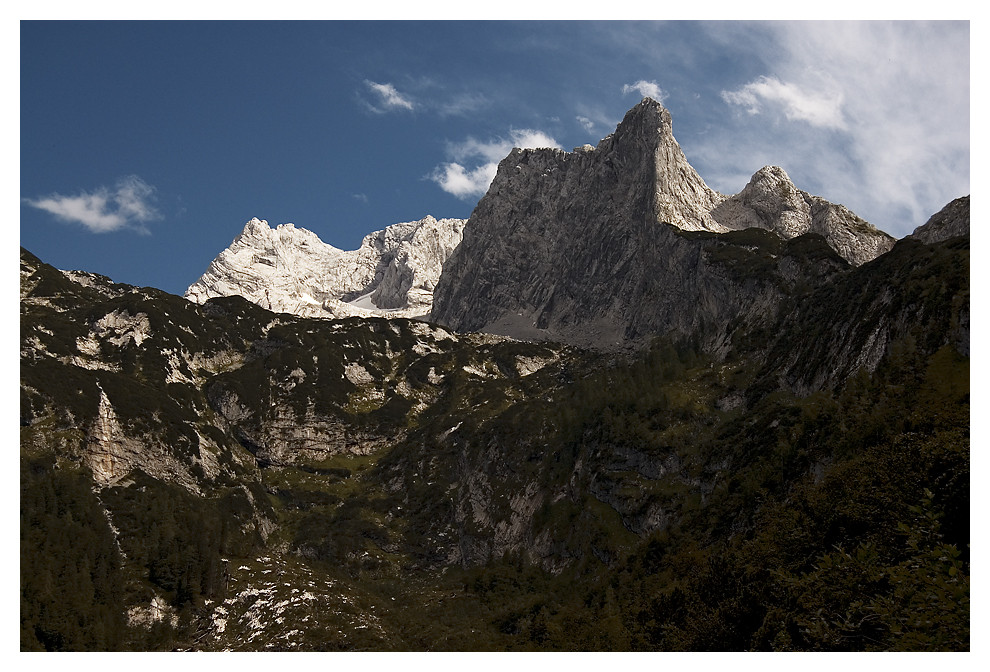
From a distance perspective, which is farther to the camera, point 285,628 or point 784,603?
point 285,628

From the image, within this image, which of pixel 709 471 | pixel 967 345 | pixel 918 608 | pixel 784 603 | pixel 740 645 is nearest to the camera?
pixel 918 608

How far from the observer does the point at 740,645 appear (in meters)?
70.4

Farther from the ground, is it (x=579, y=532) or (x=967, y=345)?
(x=967, y=345)

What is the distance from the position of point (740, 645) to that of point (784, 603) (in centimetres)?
847

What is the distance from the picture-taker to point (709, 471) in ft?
538

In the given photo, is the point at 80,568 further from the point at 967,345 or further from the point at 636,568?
the point at 967,345

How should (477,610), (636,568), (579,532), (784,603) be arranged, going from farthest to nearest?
(579,532), (477,610), (636,568), (784,603)

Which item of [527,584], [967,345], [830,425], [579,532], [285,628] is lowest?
[285,628]

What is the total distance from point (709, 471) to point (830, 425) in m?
36.9

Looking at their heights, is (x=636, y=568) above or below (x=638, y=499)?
below

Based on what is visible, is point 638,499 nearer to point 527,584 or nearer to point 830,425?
point 527,584

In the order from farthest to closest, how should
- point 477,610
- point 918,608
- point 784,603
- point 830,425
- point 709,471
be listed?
point 477,610
point 709,471
point 830,425
point 784,603
point 918,608

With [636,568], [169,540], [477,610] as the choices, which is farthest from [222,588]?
[636,568]

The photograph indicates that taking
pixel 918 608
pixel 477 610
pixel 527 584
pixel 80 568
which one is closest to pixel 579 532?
pixel 527 584
